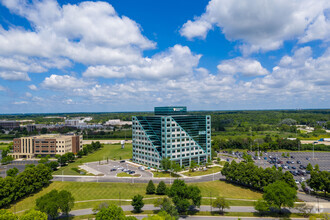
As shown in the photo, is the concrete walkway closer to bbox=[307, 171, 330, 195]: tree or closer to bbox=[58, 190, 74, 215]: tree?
bbox=[58, 190, 74, 215]: tree

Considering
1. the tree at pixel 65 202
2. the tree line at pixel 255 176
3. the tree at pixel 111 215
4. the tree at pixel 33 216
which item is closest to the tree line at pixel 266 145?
the tree line at pixel 255 176

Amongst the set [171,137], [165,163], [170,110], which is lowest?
[165,163]

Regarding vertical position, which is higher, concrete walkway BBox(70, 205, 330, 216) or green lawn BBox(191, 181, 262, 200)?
concrete walkway BBox(70, 205, 330, 216)

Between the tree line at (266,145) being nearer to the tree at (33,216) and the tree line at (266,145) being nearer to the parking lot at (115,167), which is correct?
the parking lot at (115,167)

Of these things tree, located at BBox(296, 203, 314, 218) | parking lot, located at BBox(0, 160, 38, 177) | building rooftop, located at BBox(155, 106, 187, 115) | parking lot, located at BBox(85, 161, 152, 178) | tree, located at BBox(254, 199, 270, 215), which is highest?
building rooftop, located at BBox(155, 106, 187, 115)

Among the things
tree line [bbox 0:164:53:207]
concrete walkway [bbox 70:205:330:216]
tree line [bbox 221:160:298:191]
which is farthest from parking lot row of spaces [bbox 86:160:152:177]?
tree line [bbox 221:160:298:191]

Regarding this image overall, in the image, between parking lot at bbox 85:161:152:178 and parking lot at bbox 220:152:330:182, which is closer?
parking lot at bbox 85:161:152:178

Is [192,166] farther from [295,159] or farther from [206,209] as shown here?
[295,159]

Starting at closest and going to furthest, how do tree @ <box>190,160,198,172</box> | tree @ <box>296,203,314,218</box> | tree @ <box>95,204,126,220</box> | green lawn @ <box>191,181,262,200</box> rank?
1. tree @ <box>95,204,126,220</box>
2. tree @ <box>296,203,314,218</box>
3. green lawn @ <box>191,181,262,200</box>
4. tree @ <box>190,160,198,172</box>

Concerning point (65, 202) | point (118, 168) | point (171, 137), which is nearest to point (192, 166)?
point (171, 137)
